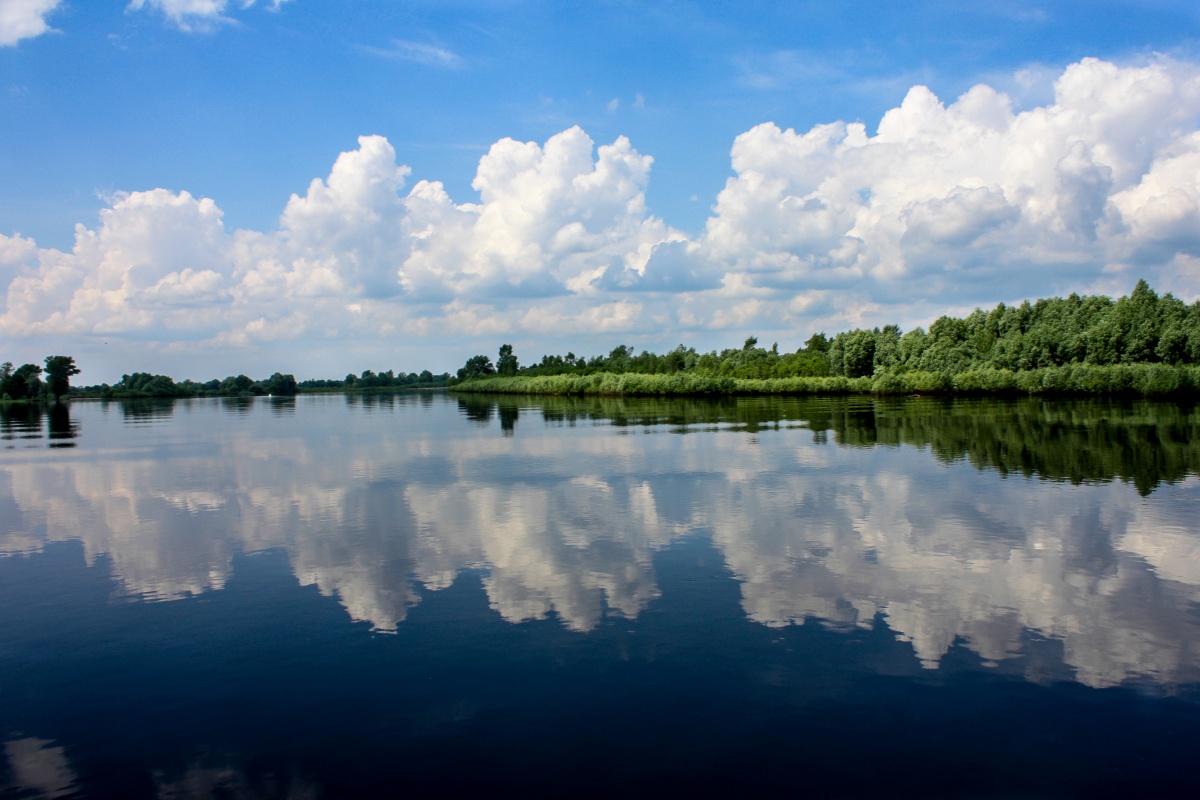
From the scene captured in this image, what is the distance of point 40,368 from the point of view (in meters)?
148

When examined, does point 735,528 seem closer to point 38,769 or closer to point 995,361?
point 38,769

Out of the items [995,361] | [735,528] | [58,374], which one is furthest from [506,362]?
[735,528]

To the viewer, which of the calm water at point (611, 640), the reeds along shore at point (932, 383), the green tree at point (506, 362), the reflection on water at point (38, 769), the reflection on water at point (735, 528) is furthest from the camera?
the green tree at point (506, 362)

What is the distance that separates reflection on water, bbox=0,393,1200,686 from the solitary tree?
137 m

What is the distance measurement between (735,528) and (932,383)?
83.9 metres

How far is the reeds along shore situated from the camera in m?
67.2

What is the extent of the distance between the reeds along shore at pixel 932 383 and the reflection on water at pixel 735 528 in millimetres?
41568

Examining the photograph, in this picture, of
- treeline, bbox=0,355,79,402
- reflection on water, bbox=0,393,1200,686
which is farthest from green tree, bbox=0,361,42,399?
reflection on water, bbox=0,393,1200,686

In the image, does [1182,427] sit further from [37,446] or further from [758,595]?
[37,446]

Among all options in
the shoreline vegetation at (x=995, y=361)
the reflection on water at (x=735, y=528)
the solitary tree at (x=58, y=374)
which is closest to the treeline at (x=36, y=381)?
the solitary tree at (x=58, y=374)

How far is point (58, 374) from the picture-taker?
482 feet

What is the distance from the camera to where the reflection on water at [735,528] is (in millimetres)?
11047

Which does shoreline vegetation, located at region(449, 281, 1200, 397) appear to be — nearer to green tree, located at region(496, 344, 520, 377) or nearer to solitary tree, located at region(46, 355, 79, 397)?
green tree, located at region(496, 344, 520, 377)

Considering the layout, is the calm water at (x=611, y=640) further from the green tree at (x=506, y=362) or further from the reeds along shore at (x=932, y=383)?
the green tree at (x=506, y=362)
